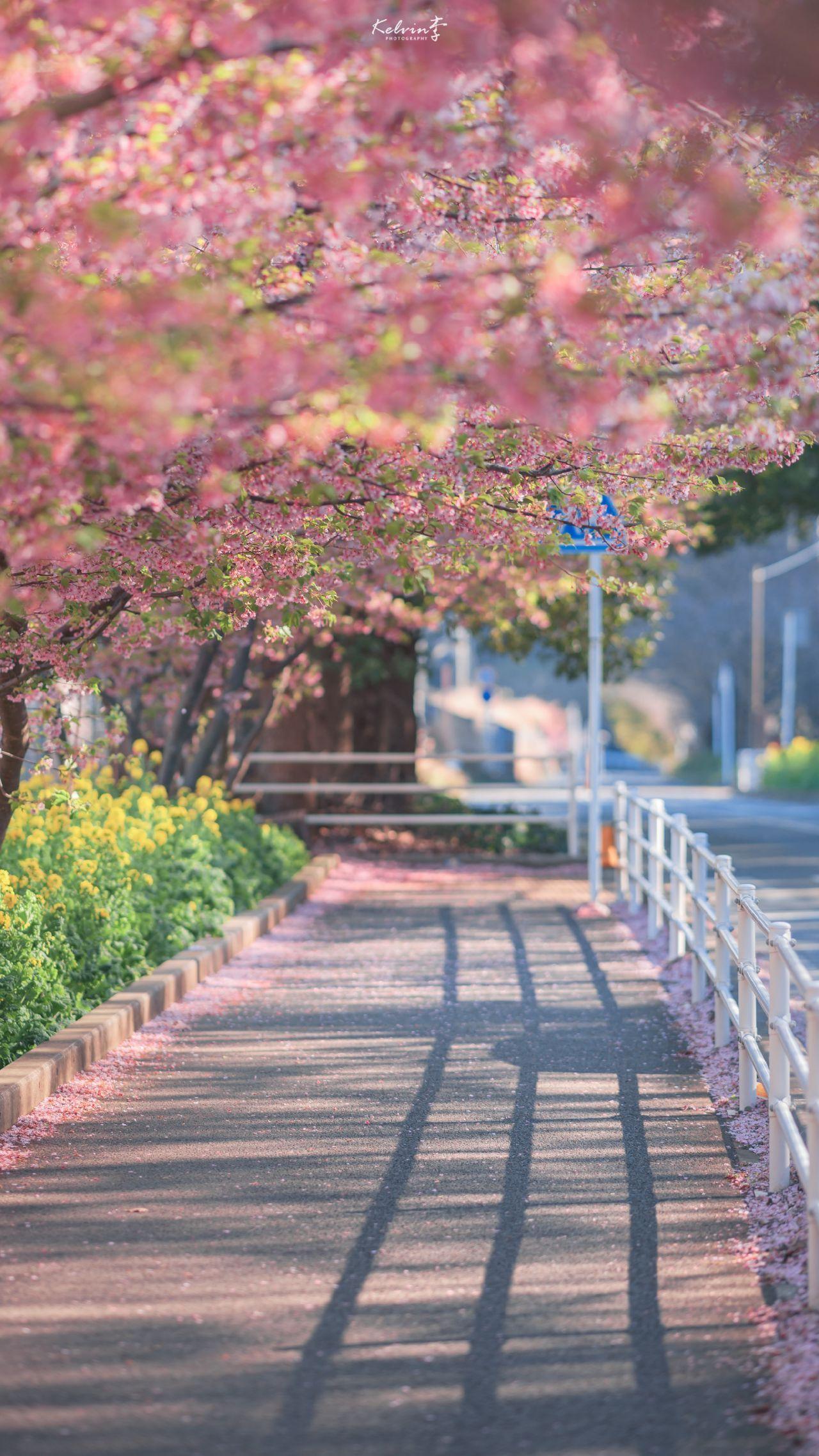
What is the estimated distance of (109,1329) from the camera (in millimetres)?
5355

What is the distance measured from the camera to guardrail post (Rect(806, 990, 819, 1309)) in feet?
18.0

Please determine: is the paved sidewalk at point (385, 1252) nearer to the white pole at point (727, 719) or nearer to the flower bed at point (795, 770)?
the flower bed at point (795, 770)

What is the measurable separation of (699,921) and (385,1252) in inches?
200

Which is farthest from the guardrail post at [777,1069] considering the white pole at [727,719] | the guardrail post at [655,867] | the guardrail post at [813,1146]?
the white pole at [727,719]

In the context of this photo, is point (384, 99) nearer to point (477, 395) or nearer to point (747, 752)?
point (477, 395)

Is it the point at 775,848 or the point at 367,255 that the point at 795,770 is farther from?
the point at 367,255

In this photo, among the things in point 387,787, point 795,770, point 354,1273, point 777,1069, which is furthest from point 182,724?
point 795,770

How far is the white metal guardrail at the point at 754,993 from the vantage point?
5.57m

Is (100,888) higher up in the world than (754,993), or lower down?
higher up

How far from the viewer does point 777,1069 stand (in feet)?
22.2

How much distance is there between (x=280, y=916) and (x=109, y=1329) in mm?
10273

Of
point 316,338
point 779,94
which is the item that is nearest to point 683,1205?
point 316,338

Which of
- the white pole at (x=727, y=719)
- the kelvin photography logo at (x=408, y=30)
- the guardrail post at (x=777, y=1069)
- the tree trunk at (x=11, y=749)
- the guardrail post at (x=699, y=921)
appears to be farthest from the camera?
the white pole at (x=727, y=719)

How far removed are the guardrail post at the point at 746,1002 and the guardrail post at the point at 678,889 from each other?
3.48m
